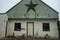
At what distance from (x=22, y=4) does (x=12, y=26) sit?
158 inches

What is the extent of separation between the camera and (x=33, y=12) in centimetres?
2247

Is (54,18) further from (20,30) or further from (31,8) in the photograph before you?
(20,30)

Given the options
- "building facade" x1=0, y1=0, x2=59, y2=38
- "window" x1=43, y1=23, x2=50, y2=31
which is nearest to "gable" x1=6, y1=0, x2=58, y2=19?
"building facade" x1=0, y1=0, x2=59, y2=38

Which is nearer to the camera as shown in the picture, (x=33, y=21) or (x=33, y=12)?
(x=33, y=21)

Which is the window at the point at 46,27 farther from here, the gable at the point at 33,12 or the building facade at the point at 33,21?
the gable at the point at 33,12

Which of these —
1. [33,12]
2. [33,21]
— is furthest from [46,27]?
[33,12]

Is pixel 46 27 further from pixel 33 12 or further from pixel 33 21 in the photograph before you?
pixel 33 12

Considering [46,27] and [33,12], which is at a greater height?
[33,12]

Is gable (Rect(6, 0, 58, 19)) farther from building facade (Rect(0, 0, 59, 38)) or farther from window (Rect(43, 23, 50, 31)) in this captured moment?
window (Rect(43, 23, 50, 31))

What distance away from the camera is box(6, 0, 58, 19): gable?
2200cm

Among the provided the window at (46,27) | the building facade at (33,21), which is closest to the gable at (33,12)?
the building facade at (33,21)

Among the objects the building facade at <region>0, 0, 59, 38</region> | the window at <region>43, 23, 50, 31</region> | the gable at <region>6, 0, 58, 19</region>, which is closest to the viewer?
the building facade at <region>0, 0, 59, 38</region>

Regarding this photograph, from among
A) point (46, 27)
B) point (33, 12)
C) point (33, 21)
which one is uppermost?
point (33, 12)

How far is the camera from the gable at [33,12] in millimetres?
22000
